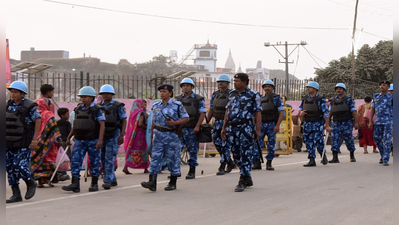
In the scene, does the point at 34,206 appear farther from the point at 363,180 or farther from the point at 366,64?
the point at 366,64

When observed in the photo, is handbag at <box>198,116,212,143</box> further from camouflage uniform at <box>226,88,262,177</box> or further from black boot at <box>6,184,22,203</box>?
black boot at <box>6,184,22,203</box>

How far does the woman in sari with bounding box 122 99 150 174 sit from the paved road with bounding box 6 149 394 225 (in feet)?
2.72

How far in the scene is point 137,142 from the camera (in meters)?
13.1

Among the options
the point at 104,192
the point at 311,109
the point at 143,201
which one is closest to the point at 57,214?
the point at 143,201

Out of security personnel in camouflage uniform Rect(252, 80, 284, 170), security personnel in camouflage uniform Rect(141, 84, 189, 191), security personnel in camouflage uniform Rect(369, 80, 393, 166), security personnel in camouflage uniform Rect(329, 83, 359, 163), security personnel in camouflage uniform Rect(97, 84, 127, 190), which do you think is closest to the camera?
security personnel in camouflage uniform Rect(141, 84, 189, 191)

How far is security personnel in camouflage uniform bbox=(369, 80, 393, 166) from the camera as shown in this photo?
559 inches

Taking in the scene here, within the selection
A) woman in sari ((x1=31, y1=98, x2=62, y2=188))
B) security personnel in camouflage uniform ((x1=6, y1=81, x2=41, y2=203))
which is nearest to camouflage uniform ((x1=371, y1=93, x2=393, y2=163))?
woman in sari ((x1=31, y1=98, x2=62, y2=188))

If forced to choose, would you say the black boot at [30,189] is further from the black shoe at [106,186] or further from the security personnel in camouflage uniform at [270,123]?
the security personnel in camouflage uniform at [270,123]

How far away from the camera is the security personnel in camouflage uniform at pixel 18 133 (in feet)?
28.7

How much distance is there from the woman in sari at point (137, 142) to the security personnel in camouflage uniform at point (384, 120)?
18.5 feet

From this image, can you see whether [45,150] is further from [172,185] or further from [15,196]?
[172,185]

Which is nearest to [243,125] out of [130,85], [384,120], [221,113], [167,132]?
[167,132]

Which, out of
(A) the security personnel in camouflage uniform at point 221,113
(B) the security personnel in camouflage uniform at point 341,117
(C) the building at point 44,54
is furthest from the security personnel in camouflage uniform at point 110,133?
(C) the building at point 44,54

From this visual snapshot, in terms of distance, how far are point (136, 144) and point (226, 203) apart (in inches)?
193
